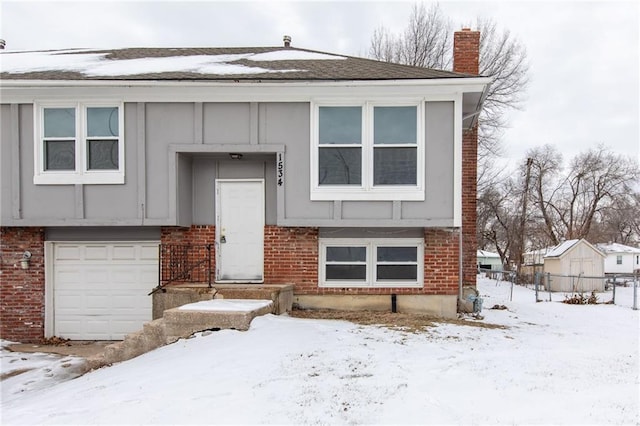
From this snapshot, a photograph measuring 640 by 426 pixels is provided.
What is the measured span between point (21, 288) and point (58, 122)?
3.45 meters

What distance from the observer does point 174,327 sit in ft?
21.7

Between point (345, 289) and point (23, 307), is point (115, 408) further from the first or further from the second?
point (23, 307)

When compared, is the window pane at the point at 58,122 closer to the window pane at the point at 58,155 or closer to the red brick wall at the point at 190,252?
the window pane at the point at 58,155

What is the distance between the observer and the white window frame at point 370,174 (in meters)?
8.68

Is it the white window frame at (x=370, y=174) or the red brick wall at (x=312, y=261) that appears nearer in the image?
the white window frame at (x=370, y=174)

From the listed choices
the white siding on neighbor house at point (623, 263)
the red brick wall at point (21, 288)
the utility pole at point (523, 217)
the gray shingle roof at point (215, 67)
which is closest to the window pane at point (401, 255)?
the gray shingle roof at point (215, 67)

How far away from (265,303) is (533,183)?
117 ft


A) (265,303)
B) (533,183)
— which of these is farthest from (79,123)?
(533,183)

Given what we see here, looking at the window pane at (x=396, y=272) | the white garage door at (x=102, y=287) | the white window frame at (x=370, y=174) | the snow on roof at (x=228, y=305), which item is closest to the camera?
the snow on roof at (x=228, y=305)

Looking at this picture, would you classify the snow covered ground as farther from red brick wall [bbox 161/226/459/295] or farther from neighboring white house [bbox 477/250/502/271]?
neighboring white house [bbox 477/250/502/271]

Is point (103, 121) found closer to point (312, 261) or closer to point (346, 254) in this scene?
point (312, 261)

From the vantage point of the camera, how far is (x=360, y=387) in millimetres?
4574

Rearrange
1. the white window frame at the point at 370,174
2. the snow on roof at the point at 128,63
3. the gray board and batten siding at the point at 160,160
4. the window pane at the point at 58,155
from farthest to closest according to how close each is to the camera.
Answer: the snow on roof at the point at 128,63 → the window pane at the point at 58,155 → the gray board and batten siding at the point at 160,160 → the white window frame at the point at 370,174

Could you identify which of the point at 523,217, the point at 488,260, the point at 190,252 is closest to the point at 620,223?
the point at 488,260
